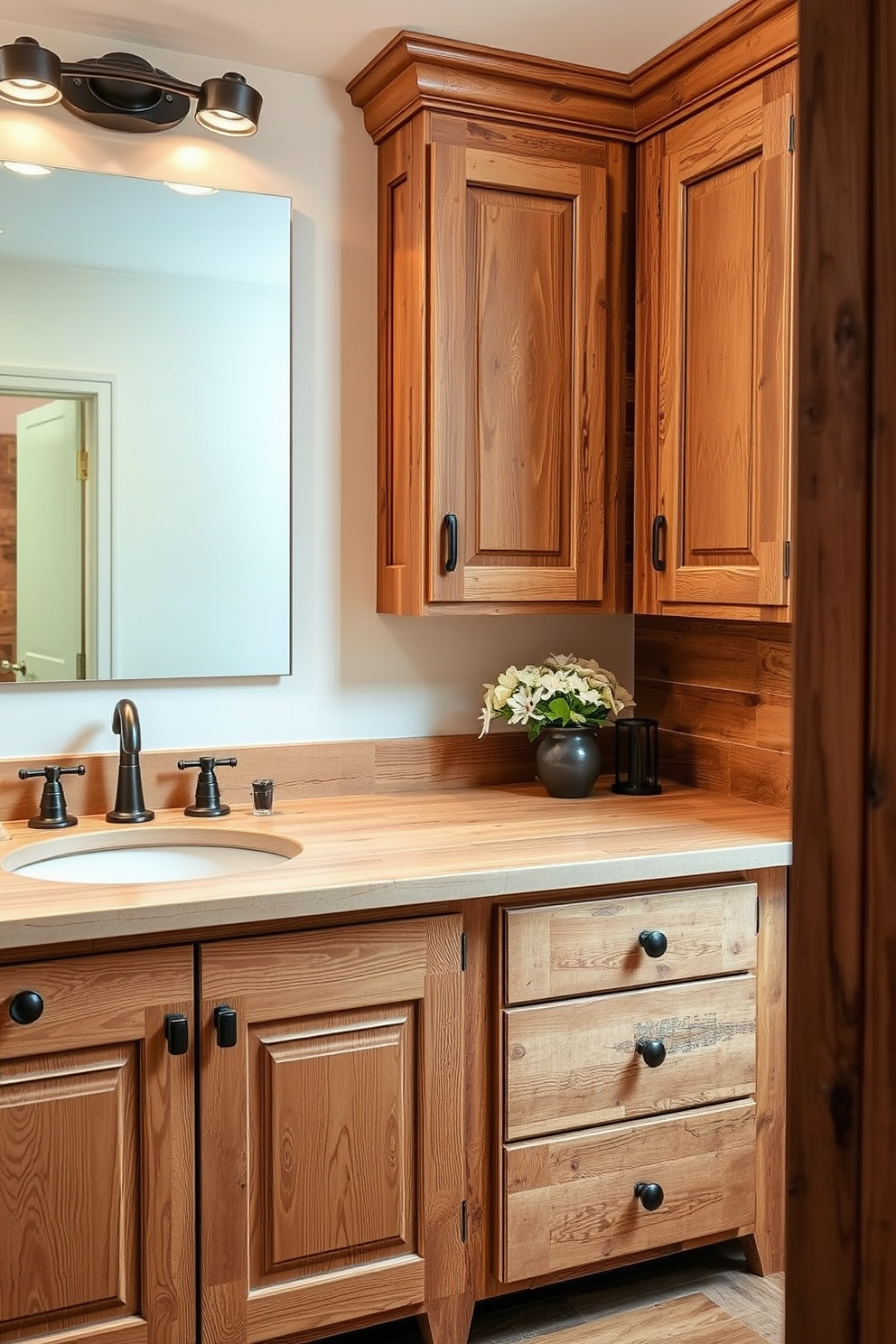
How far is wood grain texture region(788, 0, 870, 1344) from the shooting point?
625 mm

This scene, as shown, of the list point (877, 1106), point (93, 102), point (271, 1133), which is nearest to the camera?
point (877, 1106)

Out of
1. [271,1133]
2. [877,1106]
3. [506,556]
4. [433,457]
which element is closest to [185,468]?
[433,457]

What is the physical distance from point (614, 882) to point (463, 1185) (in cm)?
54

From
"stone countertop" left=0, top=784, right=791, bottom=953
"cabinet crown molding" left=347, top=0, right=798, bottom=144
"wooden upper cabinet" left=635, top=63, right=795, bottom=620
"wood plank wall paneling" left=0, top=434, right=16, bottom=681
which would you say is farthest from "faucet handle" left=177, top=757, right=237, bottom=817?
"cabinet crown molding" left=347, top=0, right=798, bottom=144

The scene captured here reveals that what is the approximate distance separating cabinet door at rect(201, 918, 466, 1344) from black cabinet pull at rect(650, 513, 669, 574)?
0.89 metres

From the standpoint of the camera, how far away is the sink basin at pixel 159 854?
2096 mm

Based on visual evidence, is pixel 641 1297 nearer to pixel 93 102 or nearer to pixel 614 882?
pixel 614 882

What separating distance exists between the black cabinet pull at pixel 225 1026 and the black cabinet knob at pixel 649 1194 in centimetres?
79

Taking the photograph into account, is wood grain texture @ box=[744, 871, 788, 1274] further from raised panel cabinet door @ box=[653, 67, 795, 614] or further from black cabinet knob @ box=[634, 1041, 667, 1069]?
raised panel cabinet door @ box=[653, 67, 795, 614]

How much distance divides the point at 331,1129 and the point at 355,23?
1865 mm

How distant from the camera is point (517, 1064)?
1985mm

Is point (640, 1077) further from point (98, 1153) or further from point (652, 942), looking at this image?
point (98, 1153)

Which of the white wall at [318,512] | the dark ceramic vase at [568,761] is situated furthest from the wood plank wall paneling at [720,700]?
the white wall at [318,512]

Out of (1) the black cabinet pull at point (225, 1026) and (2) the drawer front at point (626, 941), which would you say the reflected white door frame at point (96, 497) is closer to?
(1) the black cabinet pull at point (225, 1026)
